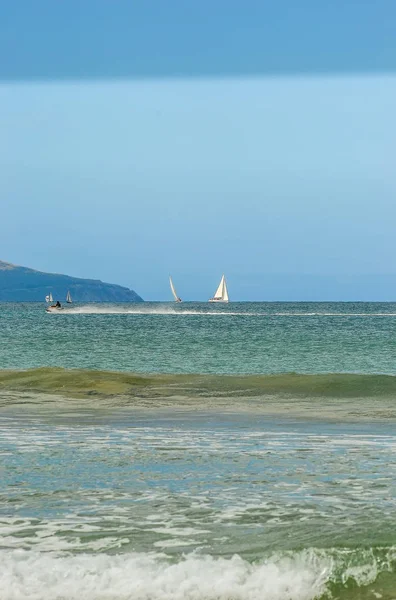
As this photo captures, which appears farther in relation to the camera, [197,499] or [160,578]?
[197,499]

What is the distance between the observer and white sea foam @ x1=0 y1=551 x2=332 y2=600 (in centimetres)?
734

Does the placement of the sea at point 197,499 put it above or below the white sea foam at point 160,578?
above

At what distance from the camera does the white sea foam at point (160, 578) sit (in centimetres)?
734

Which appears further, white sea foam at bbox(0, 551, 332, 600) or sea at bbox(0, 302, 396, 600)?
sea at bbox(0, 302, 396, 600)

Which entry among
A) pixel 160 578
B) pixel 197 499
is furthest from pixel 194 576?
pixel 197 499

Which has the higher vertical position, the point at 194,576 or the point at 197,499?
the point at 197,499

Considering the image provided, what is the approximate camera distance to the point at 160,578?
7500 millimetres

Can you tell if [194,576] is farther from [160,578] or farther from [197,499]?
[197,499]

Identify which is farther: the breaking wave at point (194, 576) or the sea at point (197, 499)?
the sea at point (197, 499)

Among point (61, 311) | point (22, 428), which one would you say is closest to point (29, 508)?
point (22, 428)

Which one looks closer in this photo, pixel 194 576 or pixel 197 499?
pixel 194 576

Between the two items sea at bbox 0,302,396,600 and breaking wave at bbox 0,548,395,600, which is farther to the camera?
sea at bbox 0,302,396,600

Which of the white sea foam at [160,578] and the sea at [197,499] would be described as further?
the sea at [197,499]

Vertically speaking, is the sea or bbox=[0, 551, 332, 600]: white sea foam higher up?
the sea
